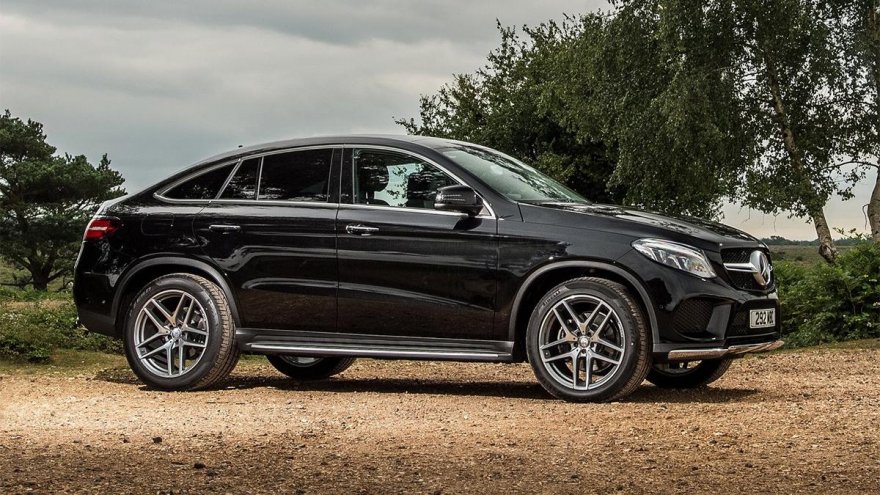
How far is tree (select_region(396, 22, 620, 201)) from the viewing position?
3978cm

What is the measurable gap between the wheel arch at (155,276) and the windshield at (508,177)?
2014 millimetres

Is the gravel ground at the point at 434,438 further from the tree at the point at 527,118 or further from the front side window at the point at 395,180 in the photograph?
the tree at the point at 527,118

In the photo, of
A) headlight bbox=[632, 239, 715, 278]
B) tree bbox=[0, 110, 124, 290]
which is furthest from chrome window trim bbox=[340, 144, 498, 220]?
tree bbox=[0, 110, 124, 290]

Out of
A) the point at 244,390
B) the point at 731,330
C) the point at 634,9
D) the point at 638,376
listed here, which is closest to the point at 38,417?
the point at 244,390

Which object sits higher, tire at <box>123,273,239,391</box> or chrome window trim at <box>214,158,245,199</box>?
chrome window trim at <box>214,158,245,199</box>

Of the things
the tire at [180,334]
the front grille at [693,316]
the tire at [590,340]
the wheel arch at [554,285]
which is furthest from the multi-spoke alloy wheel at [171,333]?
the front grille at [693,316]

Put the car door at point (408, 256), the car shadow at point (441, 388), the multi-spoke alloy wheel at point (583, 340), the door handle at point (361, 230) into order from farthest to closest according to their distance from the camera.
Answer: the car shadow at point (441, 388)
the door handle at point (361, 230)
the car door at point (408, 256)
the multi-spoke alloy wheel at point (583, 340)

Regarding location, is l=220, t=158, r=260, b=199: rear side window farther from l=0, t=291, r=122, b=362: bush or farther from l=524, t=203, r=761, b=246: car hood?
l=0, t=291, r=122, b=362: bush

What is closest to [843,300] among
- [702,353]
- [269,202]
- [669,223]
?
[669,223]

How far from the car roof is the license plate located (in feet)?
8.49

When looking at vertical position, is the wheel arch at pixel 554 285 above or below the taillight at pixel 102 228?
below

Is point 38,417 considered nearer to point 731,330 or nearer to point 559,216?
point 559,216

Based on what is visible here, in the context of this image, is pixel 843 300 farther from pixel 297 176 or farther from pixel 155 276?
pixel 155 276

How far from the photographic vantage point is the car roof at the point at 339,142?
8.80m
